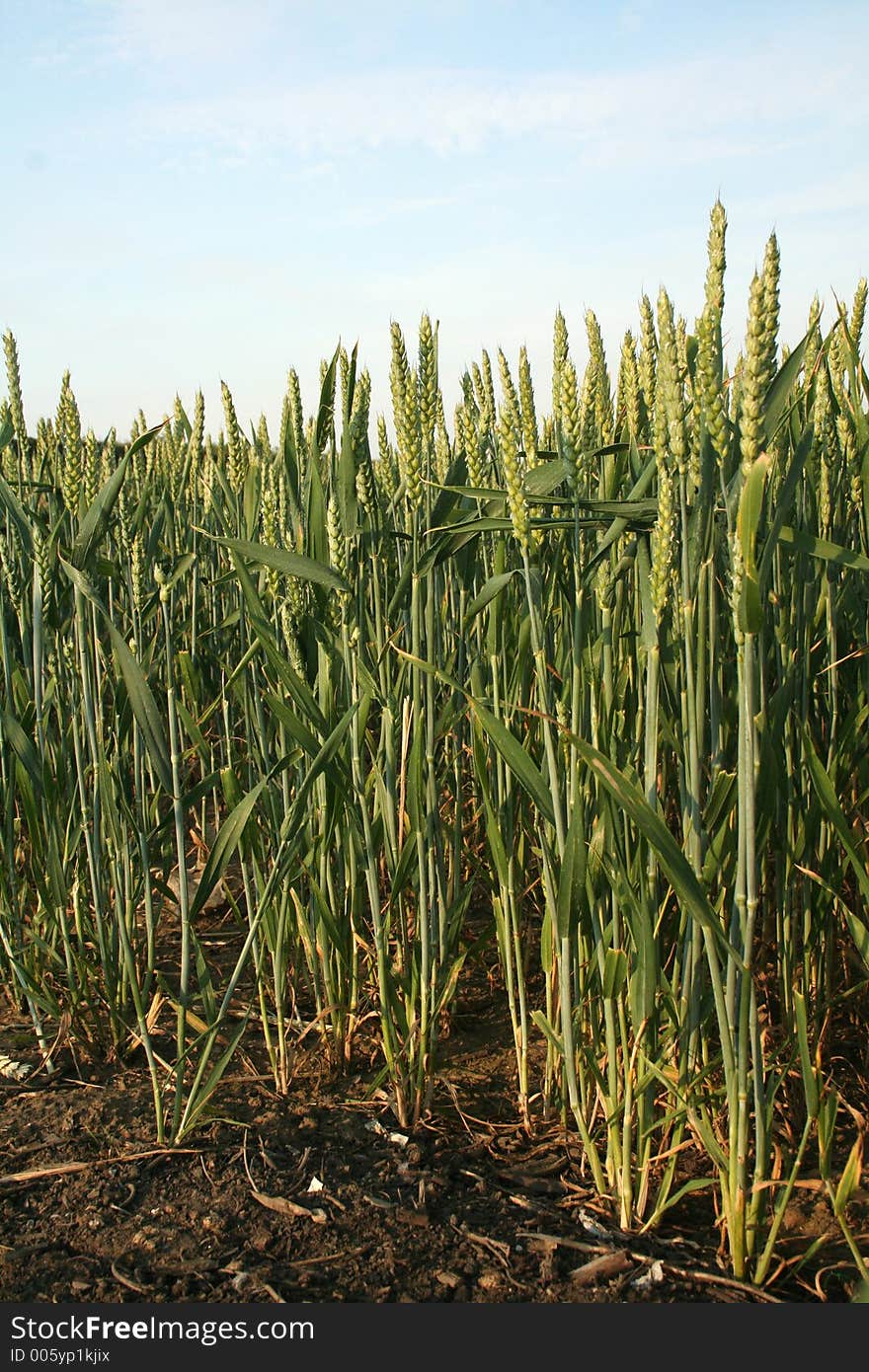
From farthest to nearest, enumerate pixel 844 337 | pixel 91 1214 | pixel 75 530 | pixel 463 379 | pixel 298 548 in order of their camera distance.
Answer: pixel 463 379 < pixel 75 530 < pixel 298 548 < pixel 844 337 < pixel 91 1214

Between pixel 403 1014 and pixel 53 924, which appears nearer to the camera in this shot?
pixel 403 1014

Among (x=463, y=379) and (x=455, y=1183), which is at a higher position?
(x=463, y=379)

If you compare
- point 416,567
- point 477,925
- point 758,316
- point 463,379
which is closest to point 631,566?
point 416,567

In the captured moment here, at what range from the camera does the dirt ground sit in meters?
1.30

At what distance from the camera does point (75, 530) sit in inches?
75.5

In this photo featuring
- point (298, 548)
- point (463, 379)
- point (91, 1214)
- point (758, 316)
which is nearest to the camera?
point (758, 316)

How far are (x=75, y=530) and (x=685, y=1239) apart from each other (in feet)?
4.85

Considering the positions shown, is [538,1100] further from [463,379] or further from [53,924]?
[463,379]

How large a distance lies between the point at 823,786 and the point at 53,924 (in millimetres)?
1416

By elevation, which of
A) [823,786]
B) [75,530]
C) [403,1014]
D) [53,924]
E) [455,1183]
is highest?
[75,530]

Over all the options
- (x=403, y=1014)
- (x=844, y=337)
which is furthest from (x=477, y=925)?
(x=844, y=337)

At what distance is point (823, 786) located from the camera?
48.9 inches

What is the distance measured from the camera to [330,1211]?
1461 millimetres

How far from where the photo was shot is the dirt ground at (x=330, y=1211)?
1.30 meters
